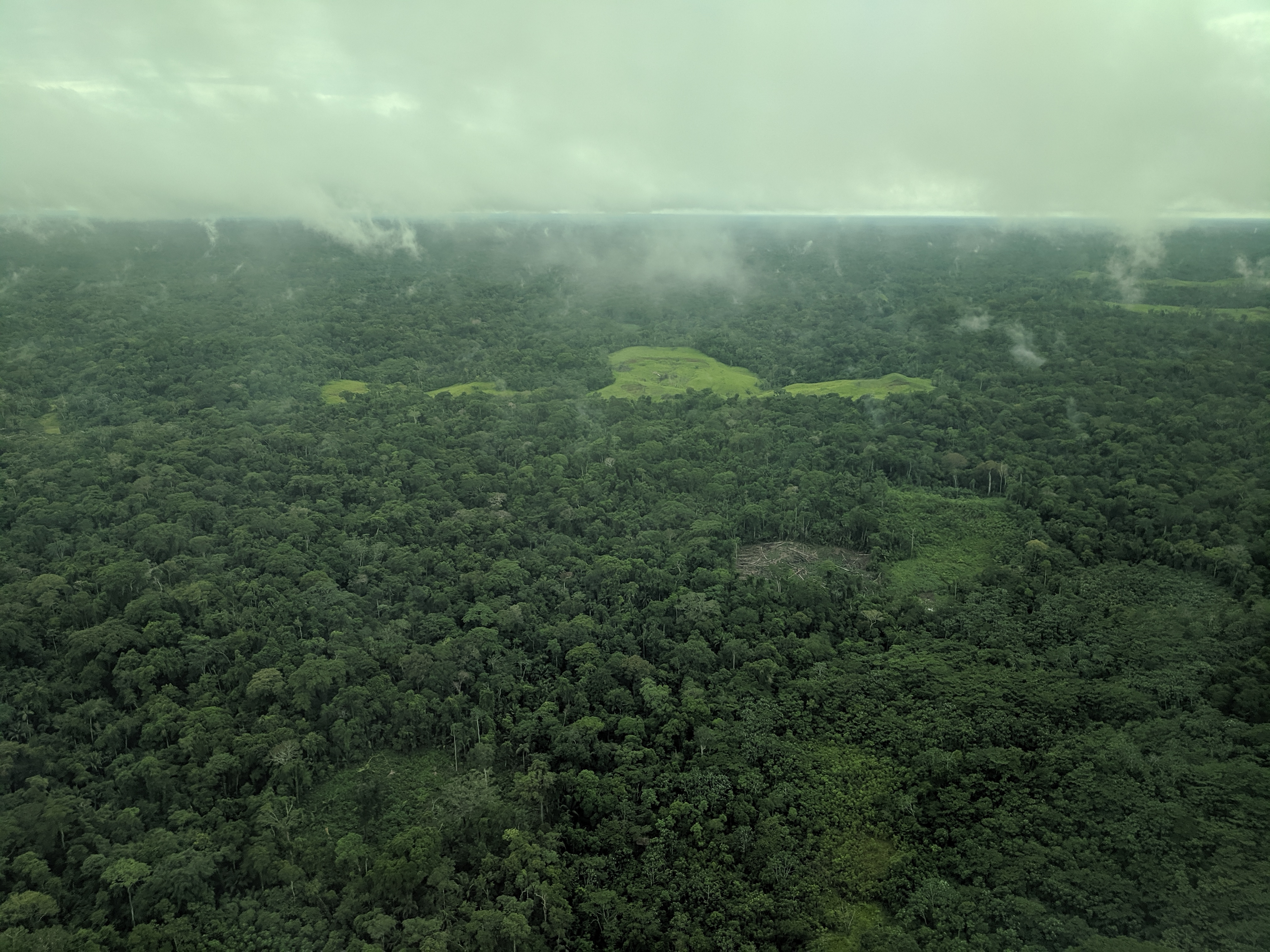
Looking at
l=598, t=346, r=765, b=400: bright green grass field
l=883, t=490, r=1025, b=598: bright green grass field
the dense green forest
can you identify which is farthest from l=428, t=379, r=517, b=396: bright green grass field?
l=883, t=490, r=1025, b=598: bright green grass field

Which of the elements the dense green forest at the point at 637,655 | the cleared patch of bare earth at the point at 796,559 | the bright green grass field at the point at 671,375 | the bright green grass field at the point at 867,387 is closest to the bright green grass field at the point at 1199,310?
the dense green forest at the point at 637,655

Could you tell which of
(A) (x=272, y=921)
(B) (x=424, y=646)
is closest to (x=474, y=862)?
(A) (x=272, y=921)

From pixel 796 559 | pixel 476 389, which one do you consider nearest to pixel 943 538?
pixel 796 559

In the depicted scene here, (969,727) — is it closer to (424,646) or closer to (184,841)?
(424,646)

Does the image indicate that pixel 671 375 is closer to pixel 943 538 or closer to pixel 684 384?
pixel 684 384

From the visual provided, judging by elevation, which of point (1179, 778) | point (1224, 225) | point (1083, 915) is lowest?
point (1083, 915)

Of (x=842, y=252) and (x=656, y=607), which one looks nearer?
(x=656, y=607)
